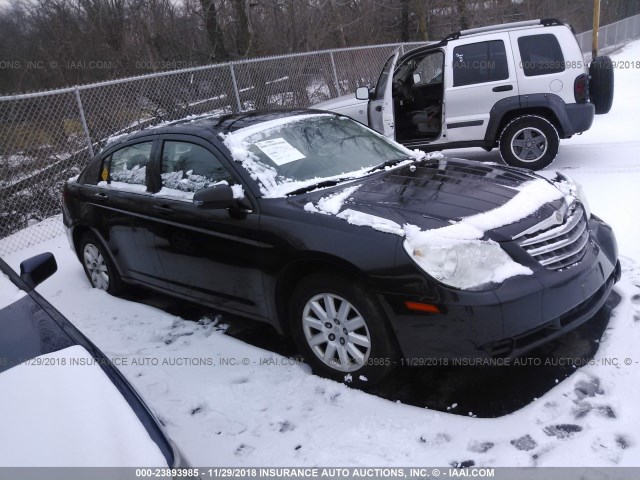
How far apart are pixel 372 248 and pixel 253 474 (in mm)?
1316

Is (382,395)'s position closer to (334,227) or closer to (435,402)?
(435,402)

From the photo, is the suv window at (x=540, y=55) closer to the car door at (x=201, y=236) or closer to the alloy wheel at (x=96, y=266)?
the car door at (x=201, y=236)

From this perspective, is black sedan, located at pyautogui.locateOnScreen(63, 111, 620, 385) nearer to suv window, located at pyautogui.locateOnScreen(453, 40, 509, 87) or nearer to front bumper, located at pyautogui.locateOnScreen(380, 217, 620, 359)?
front bumper, located at pyautogui.locateOnScreen(380, 217, 620, 359)

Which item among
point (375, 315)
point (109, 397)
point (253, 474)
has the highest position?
point (109, 397)

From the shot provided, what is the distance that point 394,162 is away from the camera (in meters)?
4.19

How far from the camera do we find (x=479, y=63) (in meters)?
7.62

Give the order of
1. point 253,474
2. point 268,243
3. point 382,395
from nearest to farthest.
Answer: point 253,474 < point 382,395 < point 268,243

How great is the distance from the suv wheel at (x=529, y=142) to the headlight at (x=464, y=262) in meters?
5.07

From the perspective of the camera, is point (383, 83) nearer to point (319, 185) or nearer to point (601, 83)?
point (601, 83)

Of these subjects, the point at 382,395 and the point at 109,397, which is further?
the point at 382,395

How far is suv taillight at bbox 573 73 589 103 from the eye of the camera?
7.16 m

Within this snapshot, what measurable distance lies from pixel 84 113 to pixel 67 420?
284 inches

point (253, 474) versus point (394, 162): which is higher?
point (394, 162)

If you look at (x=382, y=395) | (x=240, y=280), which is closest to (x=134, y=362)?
(x=240, y=280)
